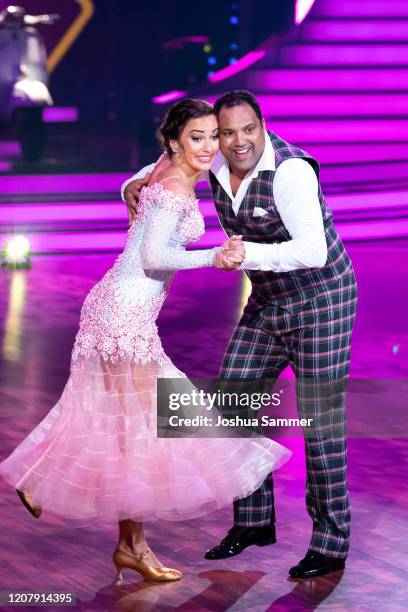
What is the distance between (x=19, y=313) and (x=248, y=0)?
19.5ft

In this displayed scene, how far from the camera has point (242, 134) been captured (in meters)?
3.69

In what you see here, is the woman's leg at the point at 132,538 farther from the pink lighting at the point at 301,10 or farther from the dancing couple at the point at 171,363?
the pink lighting at the point at 301,10

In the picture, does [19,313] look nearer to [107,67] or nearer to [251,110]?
[251,110]

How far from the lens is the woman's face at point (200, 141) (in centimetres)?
366

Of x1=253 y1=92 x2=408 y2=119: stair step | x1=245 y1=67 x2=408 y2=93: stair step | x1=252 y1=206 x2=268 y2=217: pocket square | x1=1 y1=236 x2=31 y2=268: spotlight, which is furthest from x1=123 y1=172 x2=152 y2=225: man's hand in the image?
x1=245 y1=67 x2=408 y2=93: stair step

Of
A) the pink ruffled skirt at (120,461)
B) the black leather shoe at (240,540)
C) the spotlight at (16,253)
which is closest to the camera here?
the pink ruffled skirt at (120,461)

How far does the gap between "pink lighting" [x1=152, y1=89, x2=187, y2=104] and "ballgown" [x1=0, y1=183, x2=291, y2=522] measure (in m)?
9.04

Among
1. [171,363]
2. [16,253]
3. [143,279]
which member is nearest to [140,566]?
[171,363]

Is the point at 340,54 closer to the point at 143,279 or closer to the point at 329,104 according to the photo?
the point at 329,104

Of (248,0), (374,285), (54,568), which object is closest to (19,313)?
(374,285)

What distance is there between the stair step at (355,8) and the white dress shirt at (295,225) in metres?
8.72

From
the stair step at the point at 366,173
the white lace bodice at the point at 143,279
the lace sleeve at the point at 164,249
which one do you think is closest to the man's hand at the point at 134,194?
the white lace bodice at the point at 143,279

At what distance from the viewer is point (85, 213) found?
418 inches

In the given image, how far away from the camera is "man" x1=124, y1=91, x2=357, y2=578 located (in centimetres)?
364
